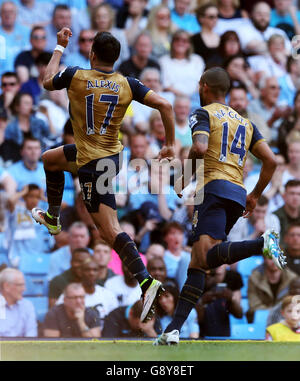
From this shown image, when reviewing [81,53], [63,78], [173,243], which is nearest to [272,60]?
[81,53]

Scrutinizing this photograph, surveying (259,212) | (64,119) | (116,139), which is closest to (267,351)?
(116,139)

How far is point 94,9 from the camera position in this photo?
39.8 feet

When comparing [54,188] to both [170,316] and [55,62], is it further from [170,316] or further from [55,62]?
[170,316]

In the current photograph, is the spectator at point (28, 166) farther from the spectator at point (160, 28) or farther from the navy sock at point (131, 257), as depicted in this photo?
the navy sock at point (131, 257)

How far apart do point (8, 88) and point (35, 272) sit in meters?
2.95

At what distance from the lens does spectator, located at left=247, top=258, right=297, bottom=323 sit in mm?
10055

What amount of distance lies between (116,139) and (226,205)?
1233 millimetres

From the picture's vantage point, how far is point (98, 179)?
23.9 ft

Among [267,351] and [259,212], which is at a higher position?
[259,212]

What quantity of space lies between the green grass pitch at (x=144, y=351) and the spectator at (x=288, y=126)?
5.10 meters

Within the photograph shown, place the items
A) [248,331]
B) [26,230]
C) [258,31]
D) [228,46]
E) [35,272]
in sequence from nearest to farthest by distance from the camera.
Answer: [248,331] < [35,272] < [26,230] < [228,46] < [258,31]

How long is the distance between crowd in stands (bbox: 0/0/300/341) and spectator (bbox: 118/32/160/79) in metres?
0.02
